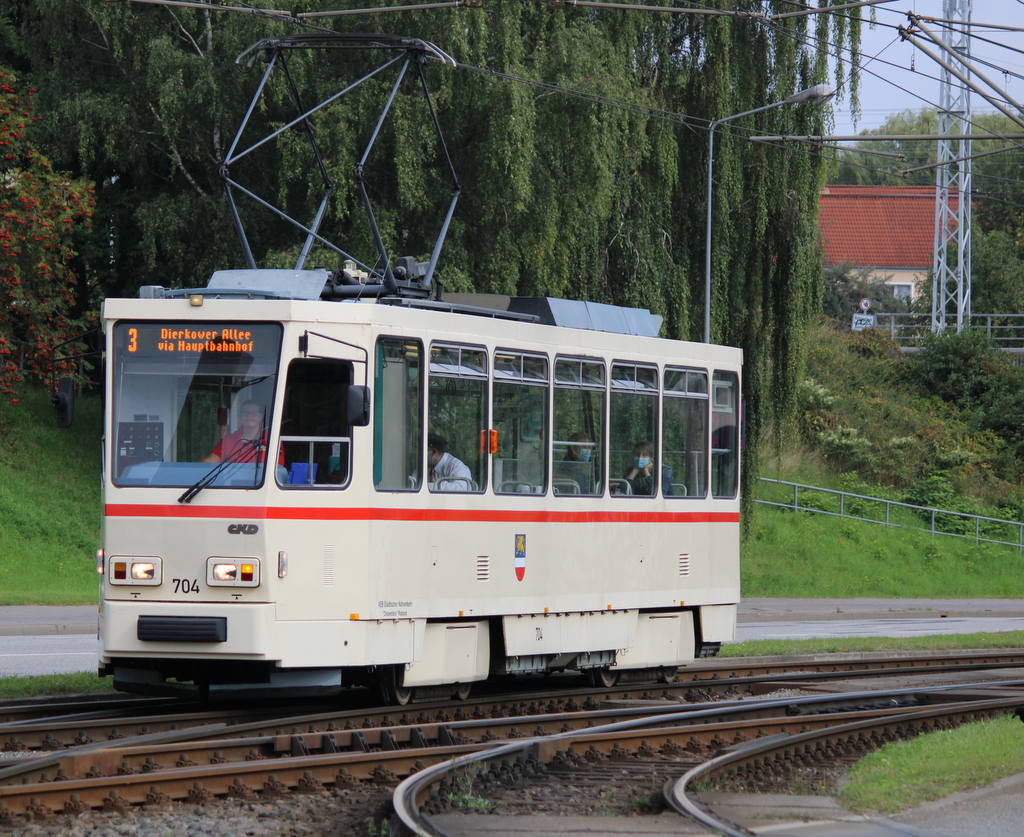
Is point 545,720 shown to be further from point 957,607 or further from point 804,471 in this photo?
point 804,471

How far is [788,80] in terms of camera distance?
2827 cm

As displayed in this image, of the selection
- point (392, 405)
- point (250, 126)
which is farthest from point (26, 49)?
point (392, 405)

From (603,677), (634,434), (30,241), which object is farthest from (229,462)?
(30,241)

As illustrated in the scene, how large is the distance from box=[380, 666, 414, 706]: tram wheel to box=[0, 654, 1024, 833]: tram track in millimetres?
140

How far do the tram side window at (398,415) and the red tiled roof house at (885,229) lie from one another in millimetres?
71113

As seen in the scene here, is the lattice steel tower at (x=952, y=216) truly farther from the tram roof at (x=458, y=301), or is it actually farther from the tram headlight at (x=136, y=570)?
the tram headlight at (x=136, y=570)

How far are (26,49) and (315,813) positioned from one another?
24.4 m

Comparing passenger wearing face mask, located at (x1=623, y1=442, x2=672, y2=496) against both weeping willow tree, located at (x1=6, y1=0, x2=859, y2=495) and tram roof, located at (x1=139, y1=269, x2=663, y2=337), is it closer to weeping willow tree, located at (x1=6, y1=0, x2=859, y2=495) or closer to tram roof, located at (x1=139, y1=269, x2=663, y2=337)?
tram roof, located at (x1=139, y1=269, x2=663, y2=337)

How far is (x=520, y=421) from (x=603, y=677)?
9.97 ft

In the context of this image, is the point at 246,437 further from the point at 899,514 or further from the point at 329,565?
the point at 899,514

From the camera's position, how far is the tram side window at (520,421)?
12453mm

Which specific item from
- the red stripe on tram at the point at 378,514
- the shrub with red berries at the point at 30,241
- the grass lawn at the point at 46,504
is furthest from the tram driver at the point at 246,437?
the shrub with red berries at the point at 30,241

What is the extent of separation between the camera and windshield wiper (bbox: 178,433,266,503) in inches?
419

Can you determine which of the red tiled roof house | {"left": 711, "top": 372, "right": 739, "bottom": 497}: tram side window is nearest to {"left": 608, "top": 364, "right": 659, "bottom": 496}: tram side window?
{"left": 711, "top": 372, "right": 739, "bottom": 497}: tram side window
